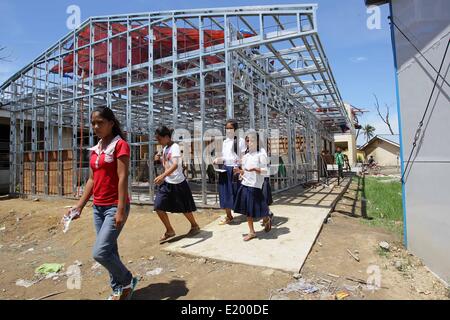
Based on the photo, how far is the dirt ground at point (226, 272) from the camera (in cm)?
269

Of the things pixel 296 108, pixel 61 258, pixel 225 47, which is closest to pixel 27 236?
pixel 61 258

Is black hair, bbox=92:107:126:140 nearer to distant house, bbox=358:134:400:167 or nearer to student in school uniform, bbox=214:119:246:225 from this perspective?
student in school uniform, bbox=214:119:246:225

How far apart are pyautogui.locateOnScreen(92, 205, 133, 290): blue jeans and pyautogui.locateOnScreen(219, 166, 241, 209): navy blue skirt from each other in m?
2.45

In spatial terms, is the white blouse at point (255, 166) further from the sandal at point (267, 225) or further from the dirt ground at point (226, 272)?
the dirt ground at point (226, 272)

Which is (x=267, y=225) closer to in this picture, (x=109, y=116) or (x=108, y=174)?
(x=108, y=174)

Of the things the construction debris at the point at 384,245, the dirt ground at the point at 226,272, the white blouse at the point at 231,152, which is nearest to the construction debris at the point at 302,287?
the dirt ground at the point at 226,272

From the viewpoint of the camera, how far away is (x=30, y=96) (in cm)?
1048

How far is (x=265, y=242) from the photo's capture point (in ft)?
12.7

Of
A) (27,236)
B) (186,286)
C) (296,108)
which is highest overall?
(296,108)

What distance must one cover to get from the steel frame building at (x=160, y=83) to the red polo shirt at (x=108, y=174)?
130 inches

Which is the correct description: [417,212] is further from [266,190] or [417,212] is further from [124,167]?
[124,167]

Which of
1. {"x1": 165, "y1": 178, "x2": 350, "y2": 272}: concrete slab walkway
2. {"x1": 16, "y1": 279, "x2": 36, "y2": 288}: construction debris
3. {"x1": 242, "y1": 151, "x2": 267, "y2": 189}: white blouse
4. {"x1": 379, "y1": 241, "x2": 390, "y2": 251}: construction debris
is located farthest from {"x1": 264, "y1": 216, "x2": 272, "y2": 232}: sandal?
{"x1": 16, "y1": 279, "x2": 36, "y2": 288}: construction debris

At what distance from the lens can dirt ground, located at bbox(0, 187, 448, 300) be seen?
8.82ft
